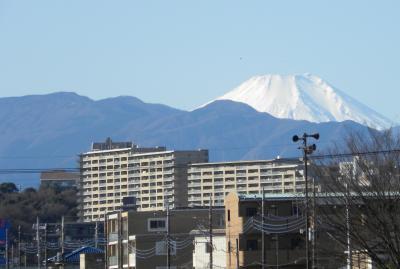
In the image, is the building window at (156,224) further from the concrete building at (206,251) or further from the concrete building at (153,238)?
the concrete building at (206,251)

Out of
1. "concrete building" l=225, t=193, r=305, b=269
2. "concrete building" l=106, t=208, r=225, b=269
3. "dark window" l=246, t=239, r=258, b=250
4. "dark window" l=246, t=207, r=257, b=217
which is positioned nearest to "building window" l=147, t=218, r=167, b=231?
"concrete building" l=106, t=208, r=225, b=269

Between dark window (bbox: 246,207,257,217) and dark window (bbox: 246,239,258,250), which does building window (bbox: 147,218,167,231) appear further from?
dark window (bbox: 246,239,258,250)

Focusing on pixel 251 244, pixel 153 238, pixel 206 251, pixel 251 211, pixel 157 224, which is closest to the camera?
pixel 251 244

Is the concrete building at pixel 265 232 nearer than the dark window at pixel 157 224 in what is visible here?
Yes

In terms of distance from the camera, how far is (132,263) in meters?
101

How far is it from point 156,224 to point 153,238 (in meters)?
3.72

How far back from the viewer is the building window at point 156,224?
10468 cm

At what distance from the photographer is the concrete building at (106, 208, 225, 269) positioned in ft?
330

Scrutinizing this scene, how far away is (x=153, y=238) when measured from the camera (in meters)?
102

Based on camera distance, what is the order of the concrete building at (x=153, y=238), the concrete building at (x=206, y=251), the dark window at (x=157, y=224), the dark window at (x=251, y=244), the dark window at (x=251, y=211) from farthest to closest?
1. the dark window at (x=157, y=224)
2. the concrete building at (x=153, y=238)
3. the concrete building at (x=206, y=251)
4. the dark window at (x=251, y=211)
5. the dark window at (x=251, y=244)

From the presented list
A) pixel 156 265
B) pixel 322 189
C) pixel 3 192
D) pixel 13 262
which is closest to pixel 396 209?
pixel 322 189

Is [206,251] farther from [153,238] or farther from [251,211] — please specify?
[153,238]

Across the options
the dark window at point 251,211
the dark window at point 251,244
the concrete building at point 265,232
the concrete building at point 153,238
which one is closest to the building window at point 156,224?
the concrete building at point 153,238

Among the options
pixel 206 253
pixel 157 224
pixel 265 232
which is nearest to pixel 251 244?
pixel 265 232
